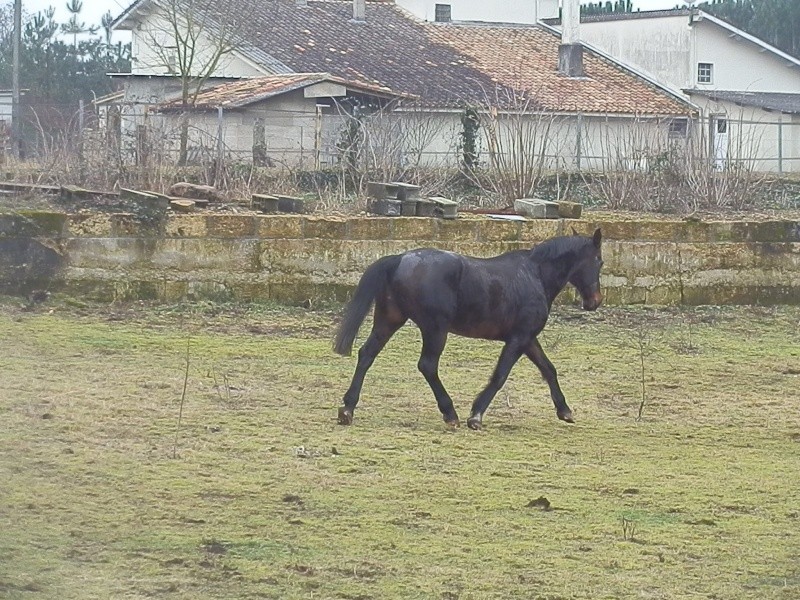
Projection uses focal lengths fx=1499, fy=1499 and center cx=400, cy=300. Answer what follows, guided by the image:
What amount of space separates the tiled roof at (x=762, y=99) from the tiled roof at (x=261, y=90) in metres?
14.4

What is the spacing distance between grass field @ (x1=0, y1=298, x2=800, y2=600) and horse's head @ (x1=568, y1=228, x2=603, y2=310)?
85 centimetres

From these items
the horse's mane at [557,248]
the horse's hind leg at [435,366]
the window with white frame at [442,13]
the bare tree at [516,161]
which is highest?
the window with white frame at [442,13]

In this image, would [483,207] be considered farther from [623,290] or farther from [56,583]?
[56,583]

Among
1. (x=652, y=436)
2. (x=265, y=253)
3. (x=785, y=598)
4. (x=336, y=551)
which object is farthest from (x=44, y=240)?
(x=785, y=598)

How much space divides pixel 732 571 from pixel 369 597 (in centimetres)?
174

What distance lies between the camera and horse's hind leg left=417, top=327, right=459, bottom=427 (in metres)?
10.1

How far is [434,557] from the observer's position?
22.3 ft

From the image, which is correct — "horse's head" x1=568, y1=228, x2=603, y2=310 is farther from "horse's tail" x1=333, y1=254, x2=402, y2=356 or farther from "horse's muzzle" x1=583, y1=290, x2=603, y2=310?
"horse's tail" x1=333, y1=254, x2=402, y2=356

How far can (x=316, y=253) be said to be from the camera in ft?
50.5

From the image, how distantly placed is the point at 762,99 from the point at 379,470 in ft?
141

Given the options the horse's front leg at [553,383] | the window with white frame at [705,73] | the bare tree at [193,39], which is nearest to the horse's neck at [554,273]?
the horse's front leg at [553,383]

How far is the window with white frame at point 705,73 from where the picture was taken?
51281mm

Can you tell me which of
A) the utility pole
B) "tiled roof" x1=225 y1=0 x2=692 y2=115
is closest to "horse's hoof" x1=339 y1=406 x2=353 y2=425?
the utility pole

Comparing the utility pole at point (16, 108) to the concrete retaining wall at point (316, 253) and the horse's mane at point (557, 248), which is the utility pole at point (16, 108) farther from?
the horse's mane at point (557, 248)
